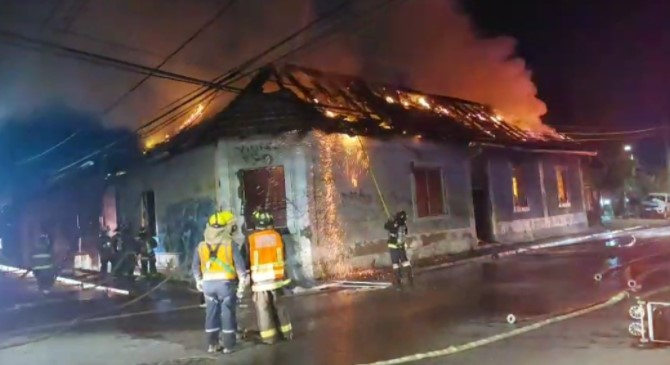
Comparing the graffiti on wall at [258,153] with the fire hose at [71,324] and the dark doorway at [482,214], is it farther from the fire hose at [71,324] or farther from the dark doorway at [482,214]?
the dark doorway at [482,214]

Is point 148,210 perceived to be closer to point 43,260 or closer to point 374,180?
point 43,260

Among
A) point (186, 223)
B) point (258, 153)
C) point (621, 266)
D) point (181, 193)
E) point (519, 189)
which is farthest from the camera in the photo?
point (519, 189)

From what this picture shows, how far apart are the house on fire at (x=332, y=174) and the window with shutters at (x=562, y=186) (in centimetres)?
317

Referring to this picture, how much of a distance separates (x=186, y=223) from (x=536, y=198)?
1302 cm

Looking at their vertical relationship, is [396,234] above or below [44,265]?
above

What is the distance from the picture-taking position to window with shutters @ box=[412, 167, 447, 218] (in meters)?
16.8

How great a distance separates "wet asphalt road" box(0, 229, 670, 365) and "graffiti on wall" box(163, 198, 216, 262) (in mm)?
2360

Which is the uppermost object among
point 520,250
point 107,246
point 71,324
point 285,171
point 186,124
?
point 186,124

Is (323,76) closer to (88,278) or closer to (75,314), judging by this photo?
(88,278)

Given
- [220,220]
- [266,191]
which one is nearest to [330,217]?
[266,191]

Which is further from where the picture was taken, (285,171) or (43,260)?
(43,260)

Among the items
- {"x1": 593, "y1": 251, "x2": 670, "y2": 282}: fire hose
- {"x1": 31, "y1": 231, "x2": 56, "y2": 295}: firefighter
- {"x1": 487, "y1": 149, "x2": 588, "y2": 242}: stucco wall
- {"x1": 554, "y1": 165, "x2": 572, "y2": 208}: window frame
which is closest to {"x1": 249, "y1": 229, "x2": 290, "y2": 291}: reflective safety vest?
{"x1": 593, "y1": 251, "x2": 670, "y2": 282}: fire hose

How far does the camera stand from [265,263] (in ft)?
23.3

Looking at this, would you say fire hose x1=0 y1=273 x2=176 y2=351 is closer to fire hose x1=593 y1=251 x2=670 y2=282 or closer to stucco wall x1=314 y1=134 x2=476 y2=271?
stucco wall x1=314 y1=134 x2=476 y2=271
